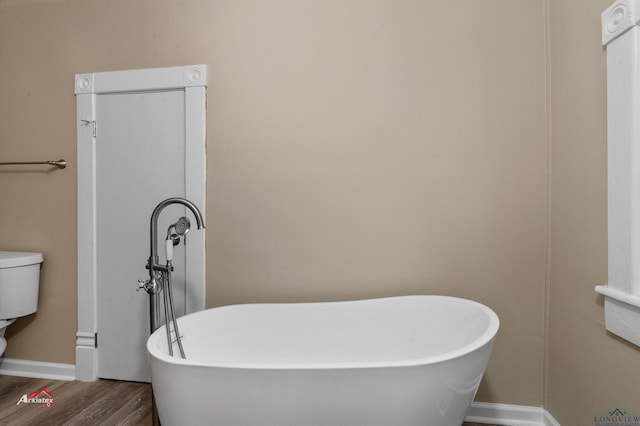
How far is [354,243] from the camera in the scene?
1.90 m

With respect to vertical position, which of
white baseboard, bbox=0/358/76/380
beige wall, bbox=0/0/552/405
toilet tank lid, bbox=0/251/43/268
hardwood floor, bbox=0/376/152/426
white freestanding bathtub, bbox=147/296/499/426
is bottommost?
hardwood floor, bbox=0/376/152/426

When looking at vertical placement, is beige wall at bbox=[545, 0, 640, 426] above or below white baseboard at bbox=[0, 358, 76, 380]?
above

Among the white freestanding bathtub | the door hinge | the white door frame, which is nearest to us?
the white freestanding bathtub

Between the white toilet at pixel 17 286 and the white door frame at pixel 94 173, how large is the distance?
0.26 m

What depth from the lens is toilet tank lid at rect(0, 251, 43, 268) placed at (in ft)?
6.68

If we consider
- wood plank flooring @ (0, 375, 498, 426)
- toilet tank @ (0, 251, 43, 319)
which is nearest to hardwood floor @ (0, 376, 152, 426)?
wood plank flooring @ (0, 375, 498, 426)

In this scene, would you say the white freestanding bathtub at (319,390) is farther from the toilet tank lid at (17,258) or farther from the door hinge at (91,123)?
the door hinge at (91,123)

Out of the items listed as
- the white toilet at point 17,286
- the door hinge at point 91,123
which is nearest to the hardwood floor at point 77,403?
the white toilet at point 17,286

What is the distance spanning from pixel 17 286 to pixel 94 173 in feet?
2.47

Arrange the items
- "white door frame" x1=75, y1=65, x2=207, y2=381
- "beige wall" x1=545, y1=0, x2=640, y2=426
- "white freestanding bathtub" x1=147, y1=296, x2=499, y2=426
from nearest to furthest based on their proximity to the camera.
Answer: "white freestanding bathtub" x1=147, y1=296, x2=499, y2=426 < "beige wall" x1=545, y1=0, x2=640, y2=426 < "white door frame" x1=75, y1=65, x2=207, y2=381

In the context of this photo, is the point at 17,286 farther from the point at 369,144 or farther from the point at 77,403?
the point at 369,144

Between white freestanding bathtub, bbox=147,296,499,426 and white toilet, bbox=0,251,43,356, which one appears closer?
white freestanding bathtub, bbox=147,296,499,426

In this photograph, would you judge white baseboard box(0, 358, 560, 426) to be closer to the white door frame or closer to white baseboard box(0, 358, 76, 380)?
the white door frame

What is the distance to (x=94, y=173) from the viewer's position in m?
2.14
